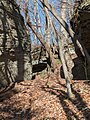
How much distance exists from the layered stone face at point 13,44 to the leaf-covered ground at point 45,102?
4.16ft

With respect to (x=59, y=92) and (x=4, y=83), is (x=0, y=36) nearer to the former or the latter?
(x=4, y=83)

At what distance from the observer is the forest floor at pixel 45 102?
767cm

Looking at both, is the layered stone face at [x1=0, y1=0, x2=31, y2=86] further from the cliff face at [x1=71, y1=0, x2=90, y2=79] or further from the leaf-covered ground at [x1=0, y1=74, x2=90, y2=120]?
the cliff face at [x1=71, y1=0, x2=90, y2=79]

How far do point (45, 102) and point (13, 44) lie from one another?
4035 mm

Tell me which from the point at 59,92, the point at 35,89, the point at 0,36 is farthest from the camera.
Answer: the point at 0,36

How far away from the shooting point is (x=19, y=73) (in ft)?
40.2

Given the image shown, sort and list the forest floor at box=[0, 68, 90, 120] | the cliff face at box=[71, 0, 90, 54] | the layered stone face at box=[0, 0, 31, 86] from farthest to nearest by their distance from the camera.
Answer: the layered stone face at box=[0, 0, 31, 86] < the cliff face at box=[71, 0, 90, 54] < the forest floor at box=[0, 68, 90, 120]

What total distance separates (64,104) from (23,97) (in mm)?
2071

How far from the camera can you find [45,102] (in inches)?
344

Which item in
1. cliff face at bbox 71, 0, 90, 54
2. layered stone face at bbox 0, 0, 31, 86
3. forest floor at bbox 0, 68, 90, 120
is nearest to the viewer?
forest floor at bbox 0, 68, 90, 120

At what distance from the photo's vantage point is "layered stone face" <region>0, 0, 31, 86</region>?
11.6 m

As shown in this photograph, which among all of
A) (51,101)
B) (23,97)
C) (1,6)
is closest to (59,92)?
(51,101)

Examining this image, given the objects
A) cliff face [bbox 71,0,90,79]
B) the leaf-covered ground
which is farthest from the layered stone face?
cliff face [bbox 71,0,90,79]

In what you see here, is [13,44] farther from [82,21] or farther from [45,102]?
[45,102]
